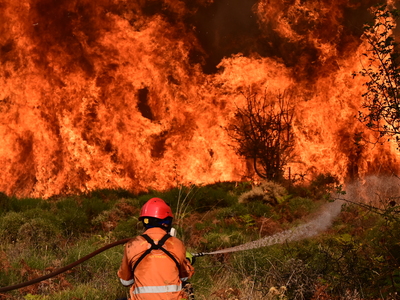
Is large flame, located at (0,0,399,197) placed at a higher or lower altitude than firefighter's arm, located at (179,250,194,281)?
higher

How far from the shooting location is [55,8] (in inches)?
573

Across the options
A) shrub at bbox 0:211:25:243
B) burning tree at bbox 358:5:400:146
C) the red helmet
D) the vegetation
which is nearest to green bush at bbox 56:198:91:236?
the vegetation

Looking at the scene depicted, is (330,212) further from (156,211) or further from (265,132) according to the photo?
(156,211)

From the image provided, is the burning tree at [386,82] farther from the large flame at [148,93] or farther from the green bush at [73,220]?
the large flame at [148,93]

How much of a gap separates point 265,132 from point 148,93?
A: 3551mm

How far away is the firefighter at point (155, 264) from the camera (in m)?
3.74

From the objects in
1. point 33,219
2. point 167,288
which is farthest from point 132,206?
point 167,288

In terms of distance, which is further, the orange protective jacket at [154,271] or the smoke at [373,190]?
the smoke at [373,190]

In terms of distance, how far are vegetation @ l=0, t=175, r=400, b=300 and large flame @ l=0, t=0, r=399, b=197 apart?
46.3 inches

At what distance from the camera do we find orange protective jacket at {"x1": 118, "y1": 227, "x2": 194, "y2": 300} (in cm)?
374

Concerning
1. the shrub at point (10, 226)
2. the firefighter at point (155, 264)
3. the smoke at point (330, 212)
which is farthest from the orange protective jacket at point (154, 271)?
the shrub at point (10, 226)

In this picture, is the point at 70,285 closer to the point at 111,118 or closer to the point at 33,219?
the point at 33,219

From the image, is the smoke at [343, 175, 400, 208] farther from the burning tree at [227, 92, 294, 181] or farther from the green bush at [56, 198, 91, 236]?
the green bush at [56, 198, 91, 236]

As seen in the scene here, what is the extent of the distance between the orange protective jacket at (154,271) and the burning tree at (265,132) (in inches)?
366
